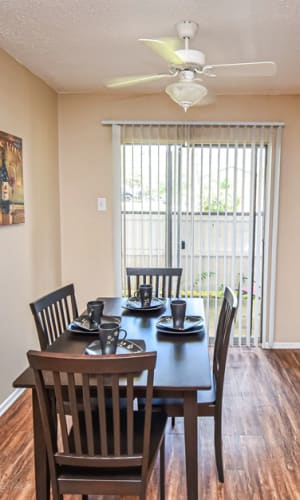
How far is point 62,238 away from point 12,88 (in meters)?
1.50

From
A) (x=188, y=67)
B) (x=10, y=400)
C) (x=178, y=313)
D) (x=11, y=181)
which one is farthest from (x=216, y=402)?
(x=11, y=181)

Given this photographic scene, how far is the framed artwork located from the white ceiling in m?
0.64

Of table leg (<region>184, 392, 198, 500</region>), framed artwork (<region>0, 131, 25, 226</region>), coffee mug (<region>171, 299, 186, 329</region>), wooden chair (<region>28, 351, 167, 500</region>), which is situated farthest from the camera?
framed artwork (<region>0, 131, 25, 226</region>)

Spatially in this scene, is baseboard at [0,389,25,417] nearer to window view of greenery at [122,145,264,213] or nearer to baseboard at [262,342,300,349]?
window view of greenery at [122,145,264,213]

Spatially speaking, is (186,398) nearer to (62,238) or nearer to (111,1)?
(111,1)

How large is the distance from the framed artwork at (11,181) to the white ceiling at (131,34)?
0.64 meters

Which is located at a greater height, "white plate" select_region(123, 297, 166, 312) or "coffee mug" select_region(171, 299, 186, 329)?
"coffee mug" select_region(171, 299, 186, 329)

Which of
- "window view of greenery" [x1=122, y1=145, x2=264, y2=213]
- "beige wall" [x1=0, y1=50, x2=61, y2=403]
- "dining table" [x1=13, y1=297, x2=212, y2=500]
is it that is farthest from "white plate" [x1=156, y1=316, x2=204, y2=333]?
"window view of greenery" [x1=122, y1=145, x2=264, y2=213]

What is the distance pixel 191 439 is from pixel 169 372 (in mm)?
296

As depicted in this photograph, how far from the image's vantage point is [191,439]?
153 centimetres

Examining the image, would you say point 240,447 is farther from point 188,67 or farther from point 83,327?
point 188,67

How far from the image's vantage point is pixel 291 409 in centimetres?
268

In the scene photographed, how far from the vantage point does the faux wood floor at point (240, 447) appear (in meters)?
1.92

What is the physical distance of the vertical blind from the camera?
3625 mm
